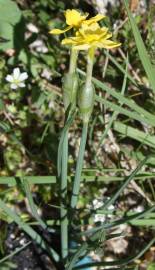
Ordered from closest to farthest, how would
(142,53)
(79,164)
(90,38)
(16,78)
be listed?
(90,38), (79,164), (142,53), (16,78)

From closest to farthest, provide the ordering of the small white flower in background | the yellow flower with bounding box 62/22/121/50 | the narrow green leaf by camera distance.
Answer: the yellow flower with bounding box 62/22/121/50
the narrow green leaf
the small white flower in background

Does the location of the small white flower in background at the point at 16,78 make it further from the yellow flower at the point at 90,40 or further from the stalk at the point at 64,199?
the yellow flower at the point at 90,40

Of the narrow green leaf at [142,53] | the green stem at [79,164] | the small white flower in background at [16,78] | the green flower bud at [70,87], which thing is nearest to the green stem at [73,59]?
the green flower bud at [70,87]

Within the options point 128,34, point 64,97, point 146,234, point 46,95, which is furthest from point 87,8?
point 64,97

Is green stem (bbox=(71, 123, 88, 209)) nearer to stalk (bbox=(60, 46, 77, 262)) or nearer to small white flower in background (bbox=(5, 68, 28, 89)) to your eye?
stalk (bbox=(60, 46, 77, 262))

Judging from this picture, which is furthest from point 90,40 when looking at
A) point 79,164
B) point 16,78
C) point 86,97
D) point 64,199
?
point 16,78

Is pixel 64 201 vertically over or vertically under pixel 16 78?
under

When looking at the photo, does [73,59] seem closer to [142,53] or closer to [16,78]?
[142,53]

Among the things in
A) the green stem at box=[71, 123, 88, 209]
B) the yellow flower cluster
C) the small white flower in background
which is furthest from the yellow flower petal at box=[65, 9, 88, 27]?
the small white flower in background
